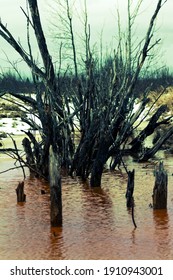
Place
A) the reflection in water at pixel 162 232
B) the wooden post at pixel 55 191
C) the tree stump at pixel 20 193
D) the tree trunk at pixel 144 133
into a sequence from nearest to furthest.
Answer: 1. the reflection in water at pixel 162 232
2. the wooden post at pixel 55 191
3. the tree stump at pixel 20 193
4. the tree trunk at pixel 144 133

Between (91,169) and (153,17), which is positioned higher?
(153,17)

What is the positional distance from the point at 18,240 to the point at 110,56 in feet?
20.4

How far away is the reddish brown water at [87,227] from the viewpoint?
25.8 feet

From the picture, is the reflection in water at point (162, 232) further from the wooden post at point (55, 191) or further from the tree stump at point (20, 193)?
the tree stump at point (20, 193)

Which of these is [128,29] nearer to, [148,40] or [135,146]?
[148,40]

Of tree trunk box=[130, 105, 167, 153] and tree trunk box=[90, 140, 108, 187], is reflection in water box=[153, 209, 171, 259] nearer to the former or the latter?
tree trunk box=[90, 140, 108, 187]

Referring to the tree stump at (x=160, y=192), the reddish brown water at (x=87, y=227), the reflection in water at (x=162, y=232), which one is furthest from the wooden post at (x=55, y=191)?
the tree stump at (x=160, y=192)

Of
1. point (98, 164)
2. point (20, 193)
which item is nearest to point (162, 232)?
point (20, 193)

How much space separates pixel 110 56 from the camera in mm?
13891

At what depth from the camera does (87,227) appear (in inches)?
354

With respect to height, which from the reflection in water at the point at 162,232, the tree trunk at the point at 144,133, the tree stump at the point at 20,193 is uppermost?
the tree trunk at the point at 144,133

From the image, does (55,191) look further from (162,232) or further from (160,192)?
(160,192)
